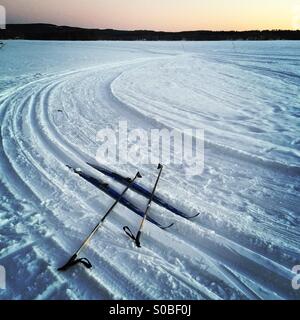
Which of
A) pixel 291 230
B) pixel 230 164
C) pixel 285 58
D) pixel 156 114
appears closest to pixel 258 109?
pixel 156 114

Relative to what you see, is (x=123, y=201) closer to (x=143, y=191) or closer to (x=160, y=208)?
(x=143, y=191)

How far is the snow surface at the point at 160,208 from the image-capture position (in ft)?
10.7

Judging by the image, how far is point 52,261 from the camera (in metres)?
3.46

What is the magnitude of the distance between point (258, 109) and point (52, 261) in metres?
7.15

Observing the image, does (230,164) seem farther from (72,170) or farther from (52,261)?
(52,261)
